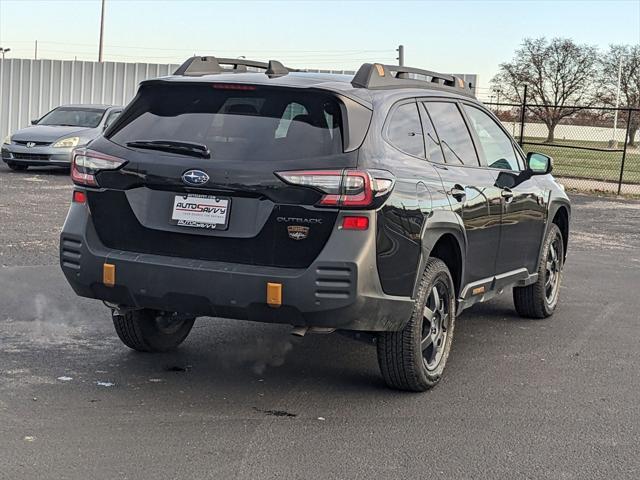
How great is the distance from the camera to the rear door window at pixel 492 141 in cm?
697

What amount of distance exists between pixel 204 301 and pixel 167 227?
17.2 inches

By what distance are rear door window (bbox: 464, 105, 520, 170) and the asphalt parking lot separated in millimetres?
1281

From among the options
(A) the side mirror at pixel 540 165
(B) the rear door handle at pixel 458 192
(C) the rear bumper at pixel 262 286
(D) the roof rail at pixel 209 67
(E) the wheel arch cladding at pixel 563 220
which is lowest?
(C) the rear bumper at pixel 262 286

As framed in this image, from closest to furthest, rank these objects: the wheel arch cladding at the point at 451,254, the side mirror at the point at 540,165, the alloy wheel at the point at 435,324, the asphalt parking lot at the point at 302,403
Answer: the asphalt parking lot at the point at 302,403
the alloy wheel at the point at 435,324
the wheel arch cladding at the point at 451,254
the side mirror at the point at 540,165

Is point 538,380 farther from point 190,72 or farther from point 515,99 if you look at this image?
point 515,99

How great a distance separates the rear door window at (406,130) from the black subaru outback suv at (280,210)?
14 mm

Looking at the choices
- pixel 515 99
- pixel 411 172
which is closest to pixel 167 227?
pixel 411 172

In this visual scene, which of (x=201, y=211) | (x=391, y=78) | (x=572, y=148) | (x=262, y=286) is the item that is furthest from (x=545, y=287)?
Answer: (x=572, y=148)

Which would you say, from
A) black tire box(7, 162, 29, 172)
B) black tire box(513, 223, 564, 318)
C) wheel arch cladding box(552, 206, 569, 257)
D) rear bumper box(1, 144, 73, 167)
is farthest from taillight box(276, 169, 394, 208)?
black tire box(7, 162, 29, 172)

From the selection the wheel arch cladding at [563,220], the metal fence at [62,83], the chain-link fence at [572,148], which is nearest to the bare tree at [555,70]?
the chain-link fence at [572,148]

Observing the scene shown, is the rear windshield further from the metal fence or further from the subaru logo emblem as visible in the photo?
the metal fence

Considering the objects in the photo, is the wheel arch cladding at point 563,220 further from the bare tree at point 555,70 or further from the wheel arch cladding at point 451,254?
the bare tree at point 555,70

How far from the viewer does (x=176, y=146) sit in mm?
5371

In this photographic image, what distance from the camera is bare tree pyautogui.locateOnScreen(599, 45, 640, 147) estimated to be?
63688 millimetres
